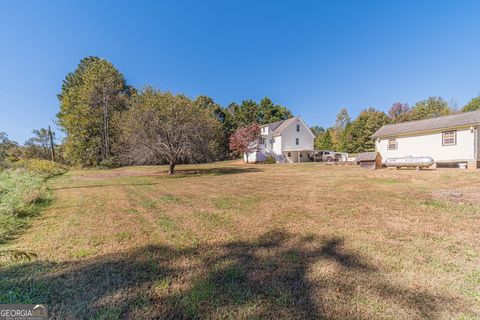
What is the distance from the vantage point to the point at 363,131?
37438 mm

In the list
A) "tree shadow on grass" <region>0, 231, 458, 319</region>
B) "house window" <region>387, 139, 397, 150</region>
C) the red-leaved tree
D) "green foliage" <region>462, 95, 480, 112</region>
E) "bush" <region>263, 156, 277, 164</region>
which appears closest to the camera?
"tree shadow on grass" <region>0, 231, 458, 319</region>

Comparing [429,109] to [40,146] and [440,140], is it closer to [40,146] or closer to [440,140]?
[440,140]

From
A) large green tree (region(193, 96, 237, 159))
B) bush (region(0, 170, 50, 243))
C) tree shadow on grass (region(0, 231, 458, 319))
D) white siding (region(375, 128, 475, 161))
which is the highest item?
large green tree (region(193, 96, 237, 159))

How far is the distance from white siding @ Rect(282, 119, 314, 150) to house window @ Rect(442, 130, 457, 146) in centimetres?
1553

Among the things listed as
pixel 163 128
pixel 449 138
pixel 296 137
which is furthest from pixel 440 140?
pixel 163 128

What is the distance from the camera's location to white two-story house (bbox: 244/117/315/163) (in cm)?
2831

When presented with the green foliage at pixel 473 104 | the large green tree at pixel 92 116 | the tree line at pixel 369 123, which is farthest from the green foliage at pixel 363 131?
the large green tree at pixel 92 116

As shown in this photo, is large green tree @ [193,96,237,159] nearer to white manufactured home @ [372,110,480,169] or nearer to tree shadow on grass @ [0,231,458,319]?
white manufactured home @ [372,110,480,169]

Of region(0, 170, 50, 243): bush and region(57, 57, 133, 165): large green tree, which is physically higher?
region(57, 57, 133, 165): large green tree

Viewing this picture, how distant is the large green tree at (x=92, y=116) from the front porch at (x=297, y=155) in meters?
22.7

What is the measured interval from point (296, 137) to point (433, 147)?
15324 mm

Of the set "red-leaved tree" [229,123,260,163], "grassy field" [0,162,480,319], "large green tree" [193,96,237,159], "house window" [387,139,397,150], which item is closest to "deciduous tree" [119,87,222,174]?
"grassy field" [0,162,480,319]

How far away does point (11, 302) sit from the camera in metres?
2.25

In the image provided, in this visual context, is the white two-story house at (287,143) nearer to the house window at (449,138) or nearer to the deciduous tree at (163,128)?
the house window at (449,138)
